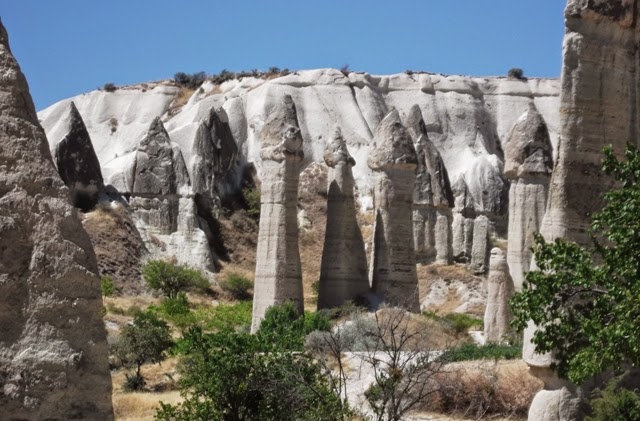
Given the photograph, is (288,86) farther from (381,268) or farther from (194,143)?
(381,268)

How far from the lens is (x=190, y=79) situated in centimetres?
5716

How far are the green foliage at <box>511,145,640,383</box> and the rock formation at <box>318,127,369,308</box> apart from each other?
16429 millimetres

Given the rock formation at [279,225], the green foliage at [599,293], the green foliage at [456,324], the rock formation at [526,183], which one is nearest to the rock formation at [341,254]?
the green foliage at [456,324]

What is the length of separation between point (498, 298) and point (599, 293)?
46.3 ft

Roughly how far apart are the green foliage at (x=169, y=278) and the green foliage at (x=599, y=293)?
22.8 meters

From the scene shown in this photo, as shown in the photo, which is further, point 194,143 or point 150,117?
point 150,117

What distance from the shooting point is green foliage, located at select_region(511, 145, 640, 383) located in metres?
7.43

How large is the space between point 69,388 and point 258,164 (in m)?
41.2

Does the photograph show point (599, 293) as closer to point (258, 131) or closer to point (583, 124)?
point (583, 124)

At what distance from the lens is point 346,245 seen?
2567cm

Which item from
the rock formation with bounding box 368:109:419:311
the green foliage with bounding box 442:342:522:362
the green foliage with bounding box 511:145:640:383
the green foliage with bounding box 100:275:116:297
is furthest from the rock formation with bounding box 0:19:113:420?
the green foliage with bounding box 100:275:116:297

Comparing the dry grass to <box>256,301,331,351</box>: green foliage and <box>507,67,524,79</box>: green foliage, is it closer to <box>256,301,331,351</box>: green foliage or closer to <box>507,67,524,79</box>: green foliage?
<box>256,301,331,351</box>: green foliage

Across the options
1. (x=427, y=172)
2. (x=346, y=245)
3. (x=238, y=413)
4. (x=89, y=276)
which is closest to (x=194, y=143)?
(x=427, y=172)

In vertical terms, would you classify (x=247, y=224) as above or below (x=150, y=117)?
below
